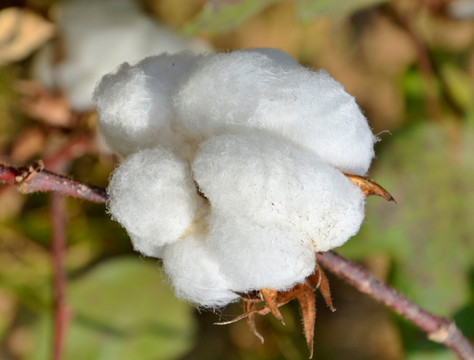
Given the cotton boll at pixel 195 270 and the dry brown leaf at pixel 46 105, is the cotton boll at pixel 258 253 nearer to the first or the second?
the cotton boll at pixel 195 270

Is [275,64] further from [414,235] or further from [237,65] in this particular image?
[414,235]

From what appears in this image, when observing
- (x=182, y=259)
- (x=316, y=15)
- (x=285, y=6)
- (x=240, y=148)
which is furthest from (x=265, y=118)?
(x=285, y=6)

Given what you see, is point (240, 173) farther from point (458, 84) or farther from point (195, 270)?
point (458, 84)

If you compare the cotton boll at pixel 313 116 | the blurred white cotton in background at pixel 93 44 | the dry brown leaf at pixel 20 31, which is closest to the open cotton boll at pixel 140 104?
the cotton boll at pixel 313 116

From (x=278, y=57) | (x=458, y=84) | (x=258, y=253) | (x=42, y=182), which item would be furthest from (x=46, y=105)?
A: (x=458, y=84)

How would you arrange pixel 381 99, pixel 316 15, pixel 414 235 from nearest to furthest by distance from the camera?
pixel 316 15 → pixel 414 235 → pixel 381 99
